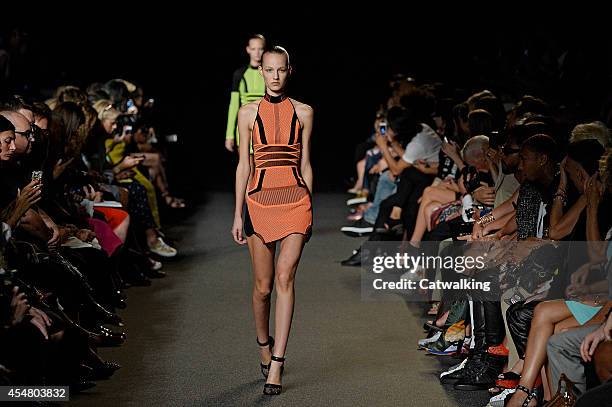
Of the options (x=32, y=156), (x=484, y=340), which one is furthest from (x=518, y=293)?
(x=32, y=156)

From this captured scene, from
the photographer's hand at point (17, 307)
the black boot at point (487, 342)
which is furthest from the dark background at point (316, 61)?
the photographer's hand at point (17, 307)

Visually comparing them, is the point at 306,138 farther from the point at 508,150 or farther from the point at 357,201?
the point at 357,201

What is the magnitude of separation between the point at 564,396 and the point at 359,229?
4.72 meters

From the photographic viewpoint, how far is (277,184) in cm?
450

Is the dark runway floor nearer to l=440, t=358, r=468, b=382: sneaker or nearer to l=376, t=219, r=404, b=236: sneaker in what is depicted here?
l=440, t=358, r=468, b=382: sneaker

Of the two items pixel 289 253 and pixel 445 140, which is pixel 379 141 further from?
pixel 289 253

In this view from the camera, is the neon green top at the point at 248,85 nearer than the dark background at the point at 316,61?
Yes

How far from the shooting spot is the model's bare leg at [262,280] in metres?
4.54

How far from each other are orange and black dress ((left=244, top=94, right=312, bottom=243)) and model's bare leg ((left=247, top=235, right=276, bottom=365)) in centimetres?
6

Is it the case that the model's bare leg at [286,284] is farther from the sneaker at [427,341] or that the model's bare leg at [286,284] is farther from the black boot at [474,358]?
the sneaker at [427,341]

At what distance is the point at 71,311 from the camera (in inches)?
189

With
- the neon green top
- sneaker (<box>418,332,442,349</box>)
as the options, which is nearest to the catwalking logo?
sneaker (<box>418,332,442,349</box>)

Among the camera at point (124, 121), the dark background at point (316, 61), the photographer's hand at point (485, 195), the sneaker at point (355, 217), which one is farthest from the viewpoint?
the dark background at point (316, 61)

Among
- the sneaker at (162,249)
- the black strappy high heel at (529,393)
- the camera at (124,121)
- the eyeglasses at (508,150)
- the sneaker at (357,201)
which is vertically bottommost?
the sneaker at (357,201)
